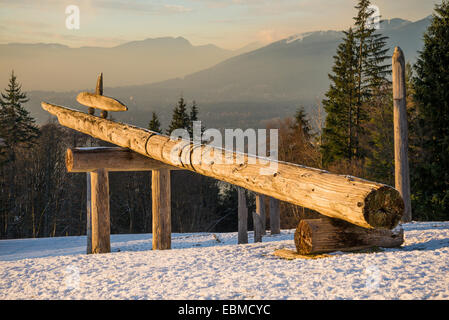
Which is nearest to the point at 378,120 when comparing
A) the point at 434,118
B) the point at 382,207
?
the point at 434,118

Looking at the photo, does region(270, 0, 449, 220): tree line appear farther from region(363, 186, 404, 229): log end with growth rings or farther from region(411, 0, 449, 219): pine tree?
region(363, 186, 404, 229): log end with growth rings

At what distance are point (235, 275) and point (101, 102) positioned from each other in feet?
16.4

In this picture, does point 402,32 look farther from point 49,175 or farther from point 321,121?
point 49,175

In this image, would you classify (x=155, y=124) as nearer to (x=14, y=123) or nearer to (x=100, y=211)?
(x=14, y=123)

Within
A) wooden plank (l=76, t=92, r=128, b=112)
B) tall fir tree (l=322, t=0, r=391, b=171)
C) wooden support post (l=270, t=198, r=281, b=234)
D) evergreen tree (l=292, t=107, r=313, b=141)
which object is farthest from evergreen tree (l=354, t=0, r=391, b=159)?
wooden plank (l=76, t=92, r=128, b=112)

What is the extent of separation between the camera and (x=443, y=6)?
1864 cm

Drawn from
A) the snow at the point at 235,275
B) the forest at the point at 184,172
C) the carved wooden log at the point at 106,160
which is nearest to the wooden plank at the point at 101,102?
the carved wooden log at the point at 106,160

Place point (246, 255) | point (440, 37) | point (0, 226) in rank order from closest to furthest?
point (246, 255) → point (440, 37) → point (0, 226)

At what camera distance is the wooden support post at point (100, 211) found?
7.54 m

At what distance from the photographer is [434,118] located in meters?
17.9

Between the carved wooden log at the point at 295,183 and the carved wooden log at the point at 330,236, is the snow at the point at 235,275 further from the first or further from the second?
the carved wooden log at the point at 295,183

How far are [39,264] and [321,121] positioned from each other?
28530 millimetres

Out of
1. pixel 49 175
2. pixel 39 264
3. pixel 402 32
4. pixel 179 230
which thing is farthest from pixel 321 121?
pixel 402 32
